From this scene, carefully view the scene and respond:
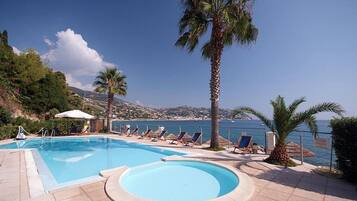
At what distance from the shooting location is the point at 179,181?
6.61 m

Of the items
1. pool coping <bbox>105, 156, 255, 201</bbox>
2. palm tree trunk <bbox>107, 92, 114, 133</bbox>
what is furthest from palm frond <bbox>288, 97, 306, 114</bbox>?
palm tree trunk <bbox>107, 92, 114, 133</bbox>

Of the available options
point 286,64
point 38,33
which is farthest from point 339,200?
point 38,33

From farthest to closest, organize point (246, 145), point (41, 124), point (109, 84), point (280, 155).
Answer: point (109, 84), point (41, 124), point (246, 145), point (280, 155)

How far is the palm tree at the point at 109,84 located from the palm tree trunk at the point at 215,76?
548 inches

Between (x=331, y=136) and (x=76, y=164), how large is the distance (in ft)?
32.3

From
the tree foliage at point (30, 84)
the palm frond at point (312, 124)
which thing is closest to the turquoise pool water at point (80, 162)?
the palm frond at point (312, 124)

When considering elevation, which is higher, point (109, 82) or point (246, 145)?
point (109, 82)

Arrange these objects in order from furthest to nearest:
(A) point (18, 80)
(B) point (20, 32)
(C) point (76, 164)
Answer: (A) point (18, 80) → (B) point (20, 32) → (C) point (76, 164)

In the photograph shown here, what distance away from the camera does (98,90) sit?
22.2 meters

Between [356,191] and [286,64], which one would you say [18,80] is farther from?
[356,191]

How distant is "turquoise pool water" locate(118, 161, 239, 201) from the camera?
18.0ft

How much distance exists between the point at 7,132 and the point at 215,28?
16.6m

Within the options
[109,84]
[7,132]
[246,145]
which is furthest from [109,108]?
[246,145]

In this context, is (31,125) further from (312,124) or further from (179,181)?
(312,124)
